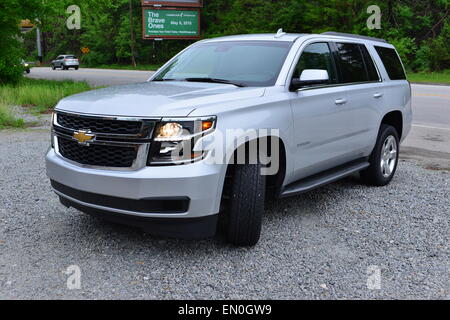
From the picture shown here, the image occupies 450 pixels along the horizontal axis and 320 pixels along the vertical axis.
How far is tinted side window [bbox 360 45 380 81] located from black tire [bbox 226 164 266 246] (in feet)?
8.80

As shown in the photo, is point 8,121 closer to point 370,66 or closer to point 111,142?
point 370,66

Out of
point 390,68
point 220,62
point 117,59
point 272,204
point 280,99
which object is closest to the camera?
point 280,99

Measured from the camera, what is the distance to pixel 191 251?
4.20 meters

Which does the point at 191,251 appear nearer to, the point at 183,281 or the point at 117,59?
the point at 183,281

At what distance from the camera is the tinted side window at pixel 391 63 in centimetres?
638

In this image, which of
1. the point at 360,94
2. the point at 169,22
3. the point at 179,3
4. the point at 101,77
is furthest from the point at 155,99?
the point at 169,22

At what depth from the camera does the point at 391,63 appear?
21.5ft

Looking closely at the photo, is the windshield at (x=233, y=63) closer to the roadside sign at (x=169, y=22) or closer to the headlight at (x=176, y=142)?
the headlight at (x=176, y=142)

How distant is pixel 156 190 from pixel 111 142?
521 millimetres

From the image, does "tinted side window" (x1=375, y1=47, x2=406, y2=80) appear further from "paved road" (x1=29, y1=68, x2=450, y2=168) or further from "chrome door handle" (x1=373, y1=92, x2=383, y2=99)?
"paved road" (x1=29, y1=68, x2=450, y2=168)

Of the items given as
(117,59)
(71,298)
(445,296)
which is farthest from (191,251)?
(117,59)

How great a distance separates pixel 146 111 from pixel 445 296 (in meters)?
2.50

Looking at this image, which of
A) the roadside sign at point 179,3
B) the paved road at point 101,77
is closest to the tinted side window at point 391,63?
the paved road at point 101,77

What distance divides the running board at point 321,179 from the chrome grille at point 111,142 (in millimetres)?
1467
